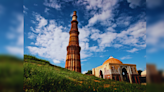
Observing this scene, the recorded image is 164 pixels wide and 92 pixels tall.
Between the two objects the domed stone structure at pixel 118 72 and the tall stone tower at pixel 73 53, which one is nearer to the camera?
the domed stone structure at pixel 118 72

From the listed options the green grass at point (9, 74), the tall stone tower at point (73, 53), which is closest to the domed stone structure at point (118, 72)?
the tall stone tower at point (73, 53)

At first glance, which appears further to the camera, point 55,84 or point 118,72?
point 118,72

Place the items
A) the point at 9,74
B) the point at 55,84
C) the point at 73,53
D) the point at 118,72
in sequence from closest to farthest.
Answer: the point at 9,74
the point at 55,84
the point at 118,72
the point at 73,53

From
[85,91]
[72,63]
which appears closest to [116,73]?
[72,63]

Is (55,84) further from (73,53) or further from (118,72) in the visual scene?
(73,53)

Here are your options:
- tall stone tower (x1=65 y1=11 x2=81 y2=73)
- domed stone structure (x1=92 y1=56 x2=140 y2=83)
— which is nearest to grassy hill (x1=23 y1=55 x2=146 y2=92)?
domed stone structure (x1=92 y1=56 x2=140 y2=83)

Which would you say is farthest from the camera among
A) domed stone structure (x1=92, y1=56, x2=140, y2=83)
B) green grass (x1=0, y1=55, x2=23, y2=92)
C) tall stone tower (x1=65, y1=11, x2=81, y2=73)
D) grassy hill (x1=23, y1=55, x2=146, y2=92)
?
tall stone tower (x1=65, y1=11, x2=81, y2=73)

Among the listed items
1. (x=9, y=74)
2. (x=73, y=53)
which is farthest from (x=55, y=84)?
(x=73, y=53)

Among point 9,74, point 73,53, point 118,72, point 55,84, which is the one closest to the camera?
point 9,74

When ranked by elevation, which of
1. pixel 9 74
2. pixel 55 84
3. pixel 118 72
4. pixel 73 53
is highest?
pixel 73 53

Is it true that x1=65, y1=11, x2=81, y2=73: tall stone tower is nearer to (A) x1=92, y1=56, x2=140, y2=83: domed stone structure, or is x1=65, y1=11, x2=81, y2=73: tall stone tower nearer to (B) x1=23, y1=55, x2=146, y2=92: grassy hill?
(A) x1=92, y1=56, x2=140, y2=83: domed stone structure

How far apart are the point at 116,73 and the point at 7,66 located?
23.2 metres

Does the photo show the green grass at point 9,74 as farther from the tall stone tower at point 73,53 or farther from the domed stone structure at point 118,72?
the tall stone tower at point 73,53

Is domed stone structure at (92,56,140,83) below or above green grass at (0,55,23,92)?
below
